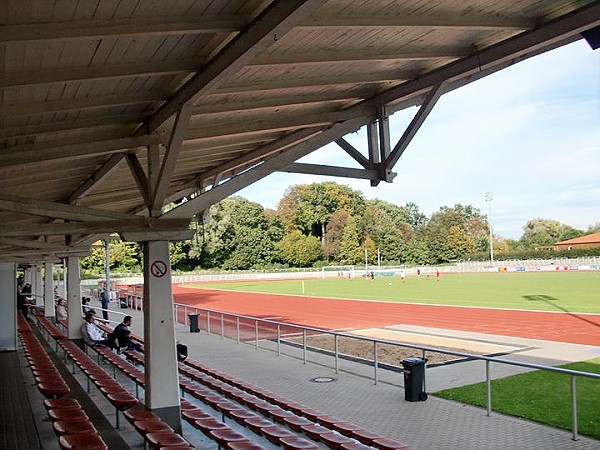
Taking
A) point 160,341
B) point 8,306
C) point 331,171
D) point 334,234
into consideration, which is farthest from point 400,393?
point 334,234

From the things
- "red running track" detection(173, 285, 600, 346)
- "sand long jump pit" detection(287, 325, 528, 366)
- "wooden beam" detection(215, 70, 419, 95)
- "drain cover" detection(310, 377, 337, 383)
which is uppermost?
"wooden beam" detection(215, 70, 419, 95)

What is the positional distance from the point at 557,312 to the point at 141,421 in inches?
942

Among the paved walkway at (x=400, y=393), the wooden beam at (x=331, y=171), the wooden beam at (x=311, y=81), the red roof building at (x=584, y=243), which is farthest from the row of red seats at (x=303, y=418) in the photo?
the red roof building at (x=584, y=243)

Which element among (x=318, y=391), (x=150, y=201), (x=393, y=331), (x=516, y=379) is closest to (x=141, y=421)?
(x=150, y=201)

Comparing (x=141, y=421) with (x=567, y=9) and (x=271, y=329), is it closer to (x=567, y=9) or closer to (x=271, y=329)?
(x=567, y=9)

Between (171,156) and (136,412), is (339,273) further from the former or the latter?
(171,156)

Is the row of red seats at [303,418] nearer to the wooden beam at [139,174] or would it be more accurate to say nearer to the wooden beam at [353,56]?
the wooden beam at [139,174]

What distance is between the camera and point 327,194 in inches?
4449

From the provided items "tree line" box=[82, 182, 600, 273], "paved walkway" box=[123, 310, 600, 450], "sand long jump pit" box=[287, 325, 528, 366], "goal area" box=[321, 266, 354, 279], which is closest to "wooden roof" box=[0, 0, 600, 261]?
"paved walkway" box=[123, 310, 600, 450]

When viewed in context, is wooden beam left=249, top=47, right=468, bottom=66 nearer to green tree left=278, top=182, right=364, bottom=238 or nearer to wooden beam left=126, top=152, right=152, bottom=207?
wooden beam left=126, top=152, right=152, bottom=207

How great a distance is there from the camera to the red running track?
2105cm

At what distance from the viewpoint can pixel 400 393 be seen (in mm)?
11492

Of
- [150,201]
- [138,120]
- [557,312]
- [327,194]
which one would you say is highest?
[327,194]

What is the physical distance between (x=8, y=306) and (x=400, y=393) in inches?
451
